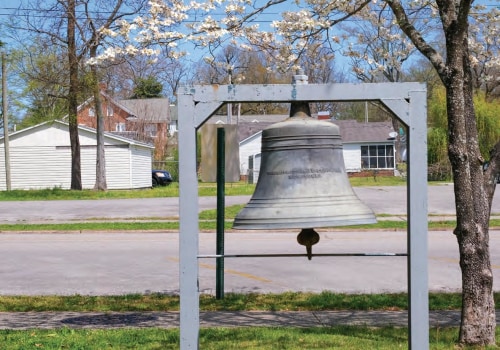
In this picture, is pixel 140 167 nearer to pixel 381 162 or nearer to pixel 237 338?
pixel 381 162

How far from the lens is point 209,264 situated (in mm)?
13078

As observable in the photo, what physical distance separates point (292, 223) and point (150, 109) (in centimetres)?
7182

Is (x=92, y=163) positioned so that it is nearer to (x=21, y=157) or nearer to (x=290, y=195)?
(x=21, y=157)

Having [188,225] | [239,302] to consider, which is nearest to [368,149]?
[239,302]

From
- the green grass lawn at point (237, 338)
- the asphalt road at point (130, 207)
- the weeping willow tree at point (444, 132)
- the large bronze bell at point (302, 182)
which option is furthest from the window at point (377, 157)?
the large bronze bell at point (302, 182)

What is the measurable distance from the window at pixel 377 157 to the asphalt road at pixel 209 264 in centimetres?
3876

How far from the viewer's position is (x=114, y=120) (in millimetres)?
74062

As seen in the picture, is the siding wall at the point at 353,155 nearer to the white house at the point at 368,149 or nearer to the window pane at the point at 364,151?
the white house at the point at 368,149

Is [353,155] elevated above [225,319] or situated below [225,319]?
above

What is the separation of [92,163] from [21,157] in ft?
12.8

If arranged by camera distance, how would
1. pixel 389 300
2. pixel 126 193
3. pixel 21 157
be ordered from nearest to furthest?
pixel 389 300
pixel 126 193
pixel 21 157

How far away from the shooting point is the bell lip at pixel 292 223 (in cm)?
403

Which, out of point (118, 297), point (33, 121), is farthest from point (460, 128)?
point (33, 121)

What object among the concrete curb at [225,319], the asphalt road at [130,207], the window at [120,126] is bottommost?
the concrete curb at [225,319]
